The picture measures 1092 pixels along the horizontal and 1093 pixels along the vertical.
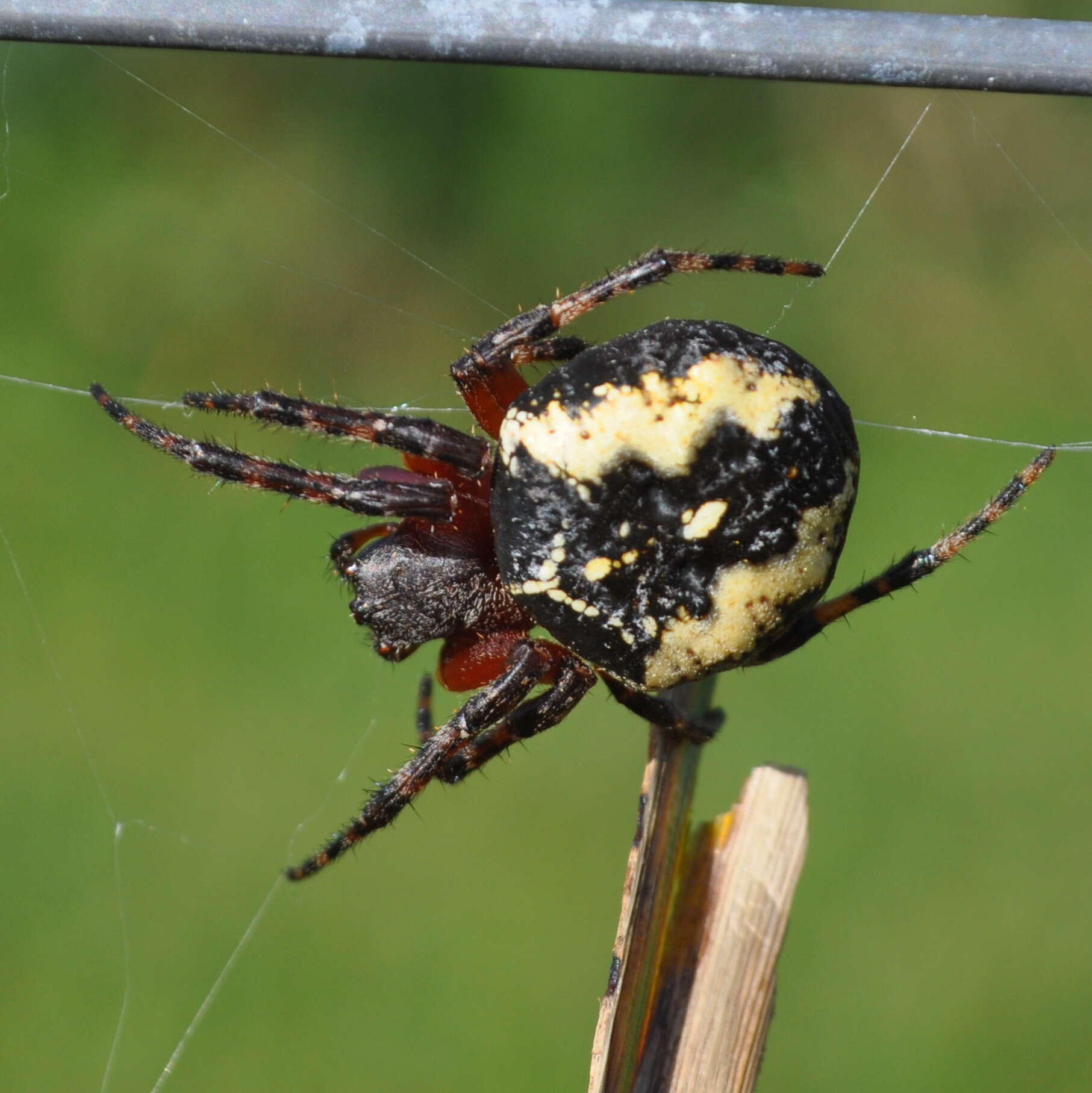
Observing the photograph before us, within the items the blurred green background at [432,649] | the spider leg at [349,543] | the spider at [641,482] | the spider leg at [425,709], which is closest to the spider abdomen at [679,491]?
the spider at [641,482]

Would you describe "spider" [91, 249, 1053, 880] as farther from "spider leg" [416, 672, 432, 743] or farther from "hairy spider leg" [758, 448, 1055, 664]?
"spider leg" [416, 672, 432, 743]

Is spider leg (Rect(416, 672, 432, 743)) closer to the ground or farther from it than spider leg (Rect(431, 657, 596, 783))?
farther from it

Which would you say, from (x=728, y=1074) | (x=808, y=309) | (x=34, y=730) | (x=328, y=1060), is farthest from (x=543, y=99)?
(x=728, y=1074)

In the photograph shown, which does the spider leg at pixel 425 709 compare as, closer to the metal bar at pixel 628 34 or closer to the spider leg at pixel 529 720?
the spider leg at pixel 529 720

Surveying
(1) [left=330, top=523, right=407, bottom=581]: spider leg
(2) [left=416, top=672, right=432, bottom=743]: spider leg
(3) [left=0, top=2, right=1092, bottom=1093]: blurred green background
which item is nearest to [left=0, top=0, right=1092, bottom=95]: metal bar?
(1) [left=330, top=523, right=407, bottom=581]: spider leg

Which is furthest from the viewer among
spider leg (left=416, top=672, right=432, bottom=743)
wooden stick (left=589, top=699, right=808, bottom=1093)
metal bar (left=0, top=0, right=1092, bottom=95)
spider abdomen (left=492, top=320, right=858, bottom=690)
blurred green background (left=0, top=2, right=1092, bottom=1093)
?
blurred green background (left=0, top=2, right=1092, bottom=1093)

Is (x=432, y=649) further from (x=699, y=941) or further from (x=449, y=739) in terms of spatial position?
(x=699, y=941)

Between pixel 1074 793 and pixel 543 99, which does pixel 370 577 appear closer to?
pixel 543 99

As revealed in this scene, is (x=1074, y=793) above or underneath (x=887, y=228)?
underneath
